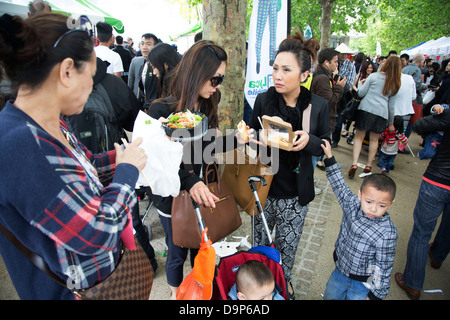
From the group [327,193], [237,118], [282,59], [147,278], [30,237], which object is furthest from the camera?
[327,193]

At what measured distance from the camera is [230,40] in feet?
10.7

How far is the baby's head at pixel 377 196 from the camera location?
194 cm

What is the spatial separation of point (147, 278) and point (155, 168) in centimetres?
66

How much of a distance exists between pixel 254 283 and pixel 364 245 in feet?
3.20

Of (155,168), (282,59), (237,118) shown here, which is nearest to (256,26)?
(237,118)

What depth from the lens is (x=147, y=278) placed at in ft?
5.01

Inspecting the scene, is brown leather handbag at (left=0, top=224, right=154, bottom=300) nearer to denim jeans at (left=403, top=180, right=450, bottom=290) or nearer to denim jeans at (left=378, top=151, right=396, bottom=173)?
denim jeans at (left=403, top=180, right=450, bottom=290)

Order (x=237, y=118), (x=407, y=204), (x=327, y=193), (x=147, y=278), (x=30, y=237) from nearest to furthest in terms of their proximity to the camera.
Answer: (x=30, y=237) < (x=147, y=278) < (x=237, y=118) < (x=407, y=204) < (x=327, y=193)

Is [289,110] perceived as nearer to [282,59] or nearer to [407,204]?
[282,59]

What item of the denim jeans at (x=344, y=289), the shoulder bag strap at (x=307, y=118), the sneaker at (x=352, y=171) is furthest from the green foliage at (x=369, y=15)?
the denim jeans at (x=344, y=289)


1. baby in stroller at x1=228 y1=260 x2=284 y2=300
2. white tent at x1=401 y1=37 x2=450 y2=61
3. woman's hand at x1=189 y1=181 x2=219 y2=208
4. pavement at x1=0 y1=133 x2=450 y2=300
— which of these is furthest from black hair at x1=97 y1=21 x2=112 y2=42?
white tent at x1=401 y1=37 x2=450 y2=61

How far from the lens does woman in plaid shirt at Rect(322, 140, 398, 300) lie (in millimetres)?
1928

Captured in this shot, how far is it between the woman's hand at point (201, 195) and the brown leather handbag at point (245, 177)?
0.52 meters
